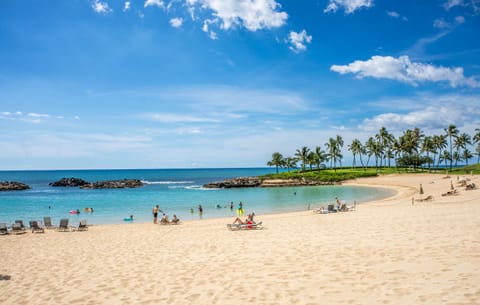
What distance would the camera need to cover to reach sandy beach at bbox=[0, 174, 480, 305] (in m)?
8.81

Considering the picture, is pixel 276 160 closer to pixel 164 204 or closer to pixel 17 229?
pixel 164 204

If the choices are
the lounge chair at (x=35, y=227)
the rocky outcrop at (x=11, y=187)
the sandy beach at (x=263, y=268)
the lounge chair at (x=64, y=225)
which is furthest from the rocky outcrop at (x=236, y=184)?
the sandy beach at (x=263, y=268)

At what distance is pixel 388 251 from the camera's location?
12.8 metres

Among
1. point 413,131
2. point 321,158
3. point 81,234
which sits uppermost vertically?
point 413,131

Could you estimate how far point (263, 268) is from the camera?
11.5 meters

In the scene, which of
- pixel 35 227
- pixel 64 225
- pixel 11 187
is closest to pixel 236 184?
pixel 11 187

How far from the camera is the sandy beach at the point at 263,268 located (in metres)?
8.81

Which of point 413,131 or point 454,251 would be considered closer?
point 454,251

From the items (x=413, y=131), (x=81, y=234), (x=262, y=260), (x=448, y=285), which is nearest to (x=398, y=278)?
(x=448, y=285)

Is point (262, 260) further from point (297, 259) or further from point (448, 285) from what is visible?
point (448, 285)

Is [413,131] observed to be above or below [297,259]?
above

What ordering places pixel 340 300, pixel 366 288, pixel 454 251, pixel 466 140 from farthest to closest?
pixel 466 140, pixel 454 251, pixel 366 288, pixel 340 300

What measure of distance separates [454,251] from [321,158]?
109 m

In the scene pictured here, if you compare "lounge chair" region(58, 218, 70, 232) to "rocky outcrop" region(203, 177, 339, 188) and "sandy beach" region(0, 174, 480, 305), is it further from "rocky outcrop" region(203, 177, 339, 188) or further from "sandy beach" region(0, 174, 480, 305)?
"rocky outcrop" region(203, 177, 339, 188)
